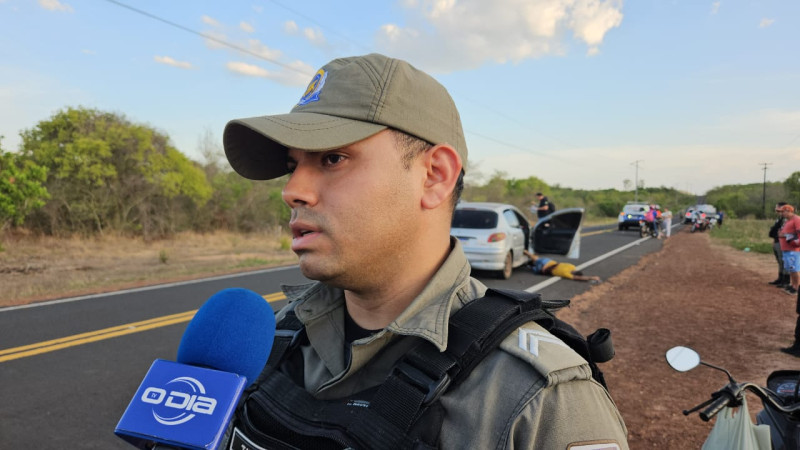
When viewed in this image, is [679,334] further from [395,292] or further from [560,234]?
[395,292]

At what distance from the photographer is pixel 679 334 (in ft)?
21.2

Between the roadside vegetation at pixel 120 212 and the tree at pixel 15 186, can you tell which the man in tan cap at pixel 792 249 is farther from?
the tree at pixel 15 186

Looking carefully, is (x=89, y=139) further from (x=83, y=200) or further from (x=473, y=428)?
(x=473, y=428)

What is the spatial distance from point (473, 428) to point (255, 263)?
1384 centimetres

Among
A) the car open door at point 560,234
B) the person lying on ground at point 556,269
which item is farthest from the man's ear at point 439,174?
the person lying on ground at point 556,269

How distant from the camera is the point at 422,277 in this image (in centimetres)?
141

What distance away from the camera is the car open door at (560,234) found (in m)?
4.75

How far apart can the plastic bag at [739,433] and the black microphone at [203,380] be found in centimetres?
177

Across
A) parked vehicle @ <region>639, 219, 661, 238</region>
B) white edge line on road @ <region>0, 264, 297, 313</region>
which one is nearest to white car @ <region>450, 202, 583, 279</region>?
white edge line on road @ <region>0, 264, 297, 313</region>

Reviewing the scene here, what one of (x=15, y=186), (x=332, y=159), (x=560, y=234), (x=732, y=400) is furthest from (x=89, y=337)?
(x=15, y=186)

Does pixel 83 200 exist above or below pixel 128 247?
above

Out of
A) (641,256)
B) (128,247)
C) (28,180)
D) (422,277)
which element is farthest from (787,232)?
(128,247)

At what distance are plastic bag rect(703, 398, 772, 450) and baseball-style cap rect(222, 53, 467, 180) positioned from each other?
1.51 meters

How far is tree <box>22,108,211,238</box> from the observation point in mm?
18938
